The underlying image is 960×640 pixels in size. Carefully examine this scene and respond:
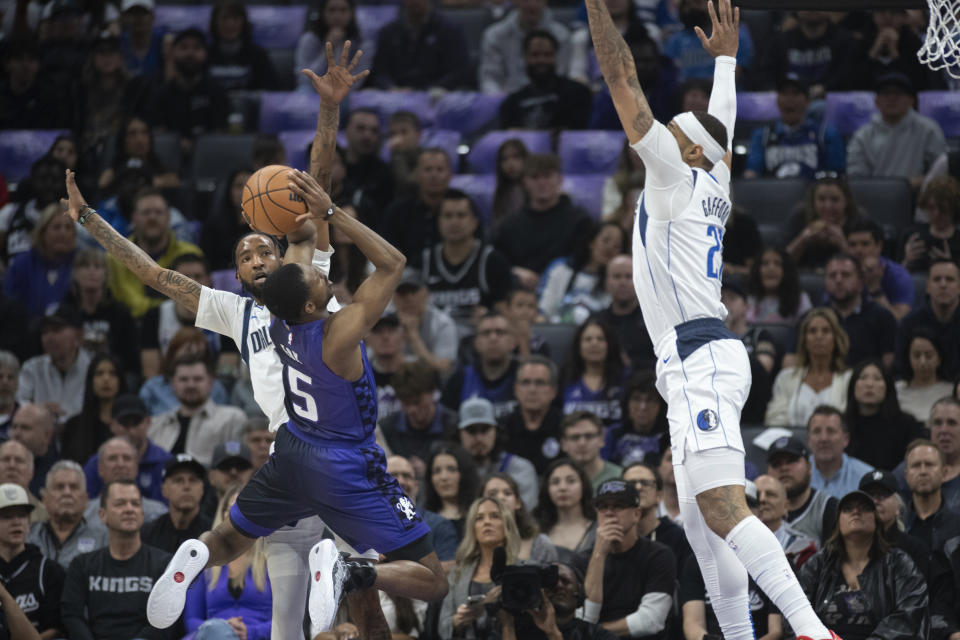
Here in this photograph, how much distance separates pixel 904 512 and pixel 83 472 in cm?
666

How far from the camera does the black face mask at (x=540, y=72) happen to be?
1559 cm

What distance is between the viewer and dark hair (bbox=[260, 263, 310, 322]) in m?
7.38

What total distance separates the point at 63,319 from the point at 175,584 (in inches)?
244

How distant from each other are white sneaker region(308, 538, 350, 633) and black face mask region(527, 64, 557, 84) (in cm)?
907

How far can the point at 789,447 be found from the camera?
10.5m

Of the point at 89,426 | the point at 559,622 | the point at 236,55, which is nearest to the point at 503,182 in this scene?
the point at 236,55

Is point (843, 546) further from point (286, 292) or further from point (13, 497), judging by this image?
point (13, 497)

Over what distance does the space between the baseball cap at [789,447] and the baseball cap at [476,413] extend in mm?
2362

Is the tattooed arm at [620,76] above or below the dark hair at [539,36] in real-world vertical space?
below

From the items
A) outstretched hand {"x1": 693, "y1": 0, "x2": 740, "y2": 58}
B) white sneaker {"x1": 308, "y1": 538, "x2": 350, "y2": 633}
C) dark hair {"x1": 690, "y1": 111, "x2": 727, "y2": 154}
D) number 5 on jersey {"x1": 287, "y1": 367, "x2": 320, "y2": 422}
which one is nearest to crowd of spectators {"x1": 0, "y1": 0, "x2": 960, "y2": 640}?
white sneaker {"x1": 308, "y1": 538, "x2": 350, "y2": 633}

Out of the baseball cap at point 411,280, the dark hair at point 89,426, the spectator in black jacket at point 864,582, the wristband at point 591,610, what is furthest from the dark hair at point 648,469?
the dark hair at point 89,426

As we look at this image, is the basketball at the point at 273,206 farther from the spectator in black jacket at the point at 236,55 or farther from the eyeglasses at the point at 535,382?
the spectator in black jacket at the point at 236,55

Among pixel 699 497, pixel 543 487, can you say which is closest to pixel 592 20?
pixel 699 497

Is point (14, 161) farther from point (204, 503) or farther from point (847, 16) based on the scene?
point (847, 16)
